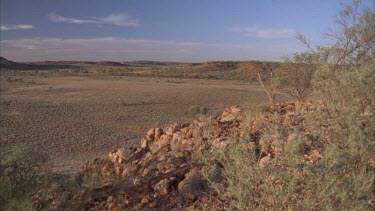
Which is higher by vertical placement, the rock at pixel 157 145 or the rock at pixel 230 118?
the rock at pixel 230 118

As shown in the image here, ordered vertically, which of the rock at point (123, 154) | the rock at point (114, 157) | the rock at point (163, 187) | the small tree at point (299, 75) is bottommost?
the rock at point (114, 157)

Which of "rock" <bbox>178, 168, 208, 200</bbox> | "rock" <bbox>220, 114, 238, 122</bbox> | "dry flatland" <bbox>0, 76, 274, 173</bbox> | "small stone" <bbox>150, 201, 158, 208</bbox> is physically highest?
"rock" <bbox>220, 114, 238, 122</bbox>

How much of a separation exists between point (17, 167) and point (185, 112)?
16148mm

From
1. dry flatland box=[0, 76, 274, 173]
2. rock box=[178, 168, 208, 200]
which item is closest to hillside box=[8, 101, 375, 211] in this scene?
rock box=[178, 168, 208, 200]

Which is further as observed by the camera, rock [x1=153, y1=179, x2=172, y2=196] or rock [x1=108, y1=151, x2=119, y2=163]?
rock [x1=108, y1=151, x2=119, y2=163]

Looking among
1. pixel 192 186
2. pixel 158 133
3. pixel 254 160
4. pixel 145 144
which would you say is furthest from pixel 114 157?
pixel 254 160

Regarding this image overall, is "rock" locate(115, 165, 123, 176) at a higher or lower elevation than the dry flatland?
higher

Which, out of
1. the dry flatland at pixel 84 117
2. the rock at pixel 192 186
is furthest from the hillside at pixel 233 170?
the dry flatland at pixel 84 117

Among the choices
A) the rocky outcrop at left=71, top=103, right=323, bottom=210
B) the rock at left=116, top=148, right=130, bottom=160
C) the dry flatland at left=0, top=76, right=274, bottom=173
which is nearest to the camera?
the rocky outcrop at left=71, top=103, right=323, bottom=210

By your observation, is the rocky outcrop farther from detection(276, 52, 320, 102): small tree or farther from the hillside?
detection(276, 52, 320, 102): small tree

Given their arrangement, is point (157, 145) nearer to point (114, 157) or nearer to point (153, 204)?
point (114, 157)

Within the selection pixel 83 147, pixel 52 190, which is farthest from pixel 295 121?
pixel 83 147

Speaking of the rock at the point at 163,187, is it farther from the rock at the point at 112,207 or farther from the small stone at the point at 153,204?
the rock at the point at 112,207

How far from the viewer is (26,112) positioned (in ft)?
68.6
